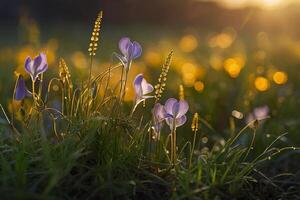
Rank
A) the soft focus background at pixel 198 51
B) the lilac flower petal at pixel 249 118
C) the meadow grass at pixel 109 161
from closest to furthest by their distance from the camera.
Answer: the meadow grass at pixel 109 161 → the lilac flower petal at pixel 249 118 → the soft focus background at pixel 198 51

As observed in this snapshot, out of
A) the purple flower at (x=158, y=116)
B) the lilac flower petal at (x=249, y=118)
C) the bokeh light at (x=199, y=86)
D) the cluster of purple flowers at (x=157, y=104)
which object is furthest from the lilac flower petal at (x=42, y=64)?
the bokeh light at (x=199, y=86)

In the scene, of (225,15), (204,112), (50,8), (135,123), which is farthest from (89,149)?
(50,8)

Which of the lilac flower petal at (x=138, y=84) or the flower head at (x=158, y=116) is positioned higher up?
the lilac flower petal at (x=138, y=84)

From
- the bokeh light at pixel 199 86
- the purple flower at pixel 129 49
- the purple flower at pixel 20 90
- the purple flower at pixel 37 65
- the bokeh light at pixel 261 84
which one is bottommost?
the bokeh light at pixel 199 86

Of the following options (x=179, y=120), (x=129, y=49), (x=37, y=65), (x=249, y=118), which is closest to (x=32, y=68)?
(x=37, y=65)

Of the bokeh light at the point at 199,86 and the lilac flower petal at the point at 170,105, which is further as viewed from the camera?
the bokeh light at the point at 199,86

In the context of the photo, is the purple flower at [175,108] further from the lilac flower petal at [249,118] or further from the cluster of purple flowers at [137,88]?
the lilac flower petal at [249,118]

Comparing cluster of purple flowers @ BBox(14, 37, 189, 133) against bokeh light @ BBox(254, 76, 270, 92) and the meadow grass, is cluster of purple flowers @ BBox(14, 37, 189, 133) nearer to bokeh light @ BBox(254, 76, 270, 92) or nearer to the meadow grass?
the meadow grass
